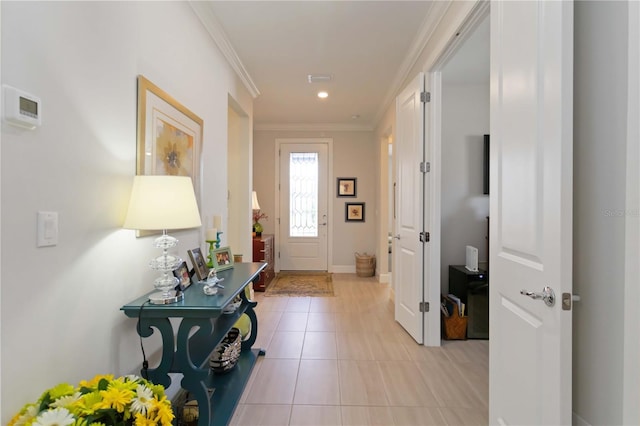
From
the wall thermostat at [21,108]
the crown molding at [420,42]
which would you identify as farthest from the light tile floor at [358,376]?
the crown molding at [420,42]

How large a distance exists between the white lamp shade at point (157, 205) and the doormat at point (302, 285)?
10.4 feet

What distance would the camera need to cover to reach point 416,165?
113 inches

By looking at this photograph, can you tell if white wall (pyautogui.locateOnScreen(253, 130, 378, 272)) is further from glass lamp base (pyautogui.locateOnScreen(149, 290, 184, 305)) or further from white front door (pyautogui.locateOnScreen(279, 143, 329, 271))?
glass lamp base (pyautogui.locateOnScreen(149, 290, 184, 305))

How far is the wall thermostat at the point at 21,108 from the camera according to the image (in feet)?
3.00

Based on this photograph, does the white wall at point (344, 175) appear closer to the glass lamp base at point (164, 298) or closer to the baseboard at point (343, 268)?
the baseboard at point (343, 268)

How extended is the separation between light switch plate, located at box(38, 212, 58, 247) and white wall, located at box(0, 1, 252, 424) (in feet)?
0.07

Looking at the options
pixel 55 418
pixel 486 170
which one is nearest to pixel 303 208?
pixel 486 170

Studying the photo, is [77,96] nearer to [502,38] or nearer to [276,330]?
[502,38]

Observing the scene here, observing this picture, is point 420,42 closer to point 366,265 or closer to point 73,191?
point 73,191

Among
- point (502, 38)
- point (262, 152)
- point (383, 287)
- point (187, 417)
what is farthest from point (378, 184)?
point (187, 417)

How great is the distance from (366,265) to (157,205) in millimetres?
4549

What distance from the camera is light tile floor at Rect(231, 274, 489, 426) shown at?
1.86 m

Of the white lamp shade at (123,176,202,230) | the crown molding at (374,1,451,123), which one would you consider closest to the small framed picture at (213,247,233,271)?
the white lamp shade at (123,176,202,230)

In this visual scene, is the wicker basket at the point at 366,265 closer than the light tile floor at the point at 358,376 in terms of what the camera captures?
No
